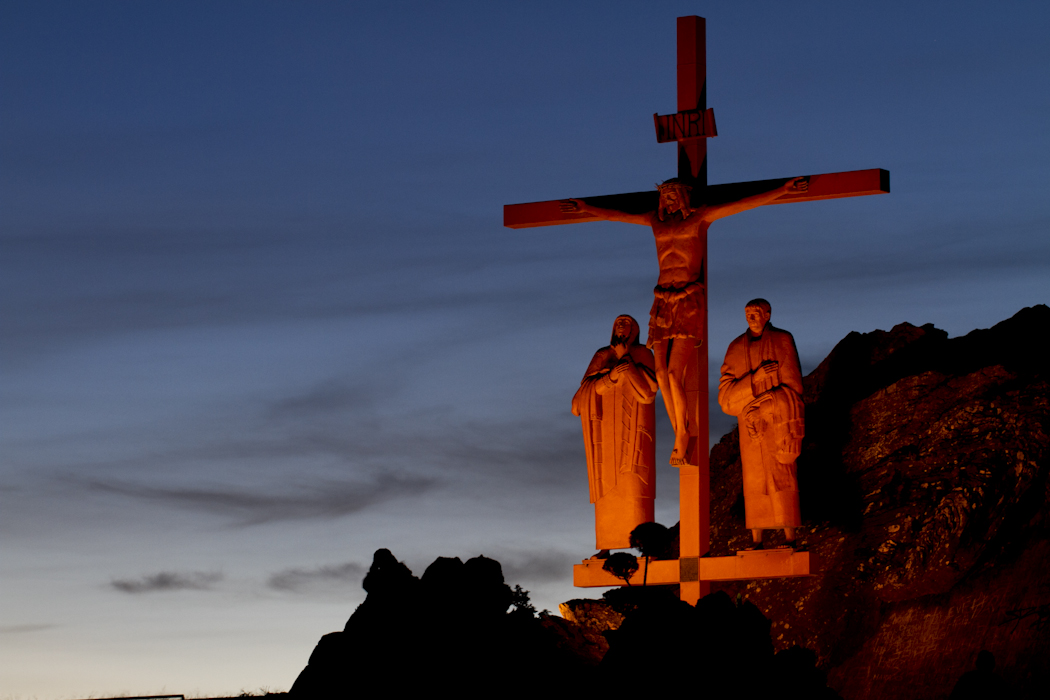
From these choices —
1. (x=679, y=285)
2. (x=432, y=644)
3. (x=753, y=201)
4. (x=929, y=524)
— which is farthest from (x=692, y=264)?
(x=432, y=644)

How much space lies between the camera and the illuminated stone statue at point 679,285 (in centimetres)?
1897

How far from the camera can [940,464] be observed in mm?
20938

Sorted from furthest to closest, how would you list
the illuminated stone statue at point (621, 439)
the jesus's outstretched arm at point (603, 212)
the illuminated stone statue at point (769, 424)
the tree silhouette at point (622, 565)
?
the jesus's outstretched arm at point (603, 212) < the illuminated stone statue at point (621, 439) < the illuminated stone statue at point (769, 424) < the tree silhouette at point (622, 565)

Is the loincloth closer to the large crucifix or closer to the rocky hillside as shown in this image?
the large crucifix

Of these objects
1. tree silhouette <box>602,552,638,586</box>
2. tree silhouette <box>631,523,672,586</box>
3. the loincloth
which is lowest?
tree silhouette <box>602,552,638,586</box>

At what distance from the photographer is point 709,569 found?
18.4 meters

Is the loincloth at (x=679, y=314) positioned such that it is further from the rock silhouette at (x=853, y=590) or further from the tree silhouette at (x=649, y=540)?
the rock silhouette at (x=853, y=590)

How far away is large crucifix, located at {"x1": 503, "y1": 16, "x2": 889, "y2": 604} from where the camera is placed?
18469mm

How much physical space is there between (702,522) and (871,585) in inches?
126

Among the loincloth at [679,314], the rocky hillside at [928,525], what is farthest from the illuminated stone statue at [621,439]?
the rocky hillside at [928,525]

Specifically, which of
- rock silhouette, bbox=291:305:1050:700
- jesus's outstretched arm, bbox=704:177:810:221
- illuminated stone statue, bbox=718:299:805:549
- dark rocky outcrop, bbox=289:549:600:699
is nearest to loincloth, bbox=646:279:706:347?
illuminated stone statue, bbox=718:299:805:549

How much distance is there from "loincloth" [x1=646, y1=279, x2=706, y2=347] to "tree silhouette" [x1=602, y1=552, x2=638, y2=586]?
8.64 feet

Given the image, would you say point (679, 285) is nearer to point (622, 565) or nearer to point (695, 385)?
point (695, 385)

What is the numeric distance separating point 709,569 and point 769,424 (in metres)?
1.79
